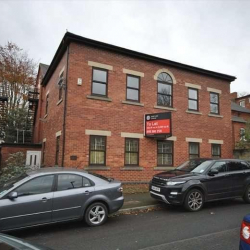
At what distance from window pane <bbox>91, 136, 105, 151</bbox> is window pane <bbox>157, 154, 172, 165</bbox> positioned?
335cm

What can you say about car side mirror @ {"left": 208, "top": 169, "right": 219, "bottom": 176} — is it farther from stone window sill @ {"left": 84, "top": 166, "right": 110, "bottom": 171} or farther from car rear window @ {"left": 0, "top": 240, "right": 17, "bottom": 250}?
car rear window @ {"left": 0, "top": 240, "right": 17, "bottom": 250}

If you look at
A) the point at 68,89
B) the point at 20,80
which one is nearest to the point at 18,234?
the point at 68,89

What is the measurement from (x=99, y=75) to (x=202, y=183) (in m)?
7.08

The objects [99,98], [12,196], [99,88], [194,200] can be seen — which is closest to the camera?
[12,196]

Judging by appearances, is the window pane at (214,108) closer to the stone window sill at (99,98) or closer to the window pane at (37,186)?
the stone window sill at (99,98)

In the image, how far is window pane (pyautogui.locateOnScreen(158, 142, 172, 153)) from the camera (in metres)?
13.0

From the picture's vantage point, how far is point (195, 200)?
7750 mm

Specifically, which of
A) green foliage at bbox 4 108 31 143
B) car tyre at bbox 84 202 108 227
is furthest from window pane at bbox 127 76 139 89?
green foliage at bbox 4 108 31 143

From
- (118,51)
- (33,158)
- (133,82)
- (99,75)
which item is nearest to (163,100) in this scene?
(133,82)

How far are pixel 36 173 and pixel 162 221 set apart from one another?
363 cm

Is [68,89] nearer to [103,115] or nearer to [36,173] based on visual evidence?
[103,115]

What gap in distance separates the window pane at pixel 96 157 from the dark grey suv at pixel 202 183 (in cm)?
353

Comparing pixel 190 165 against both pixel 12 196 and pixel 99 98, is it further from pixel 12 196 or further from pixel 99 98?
pixel 12 196

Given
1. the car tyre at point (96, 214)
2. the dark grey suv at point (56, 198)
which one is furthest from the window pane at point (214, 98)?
the car tyre at point (96, 214)
